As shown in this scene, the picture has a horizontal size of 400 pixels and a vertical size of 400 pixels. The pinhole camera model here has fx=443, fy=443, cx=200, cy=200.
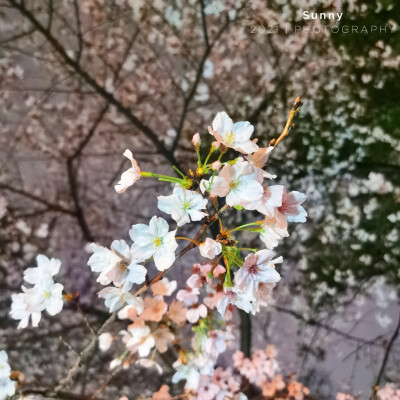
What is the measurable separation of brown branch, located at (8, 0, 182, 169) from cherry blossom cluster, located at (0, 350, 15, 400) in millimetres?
680

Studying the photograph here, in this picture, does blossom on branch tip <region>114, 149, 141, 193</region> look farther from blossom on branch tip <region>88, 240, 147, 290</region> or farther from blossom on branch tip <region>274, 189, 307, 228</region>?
blossom on branch tip <region>274, 189, 307, 228</region>

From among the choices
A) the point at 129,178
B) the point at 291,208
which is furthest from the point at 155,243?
the point at 291,208

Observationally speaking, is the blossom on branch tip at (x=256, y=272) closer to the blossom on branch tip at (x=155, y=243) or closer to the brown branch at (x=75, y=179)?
the blossom on branch tip at (x=155, y=243)

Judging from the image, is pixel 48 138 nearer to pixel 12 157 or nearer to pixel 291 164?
pixel 12 157

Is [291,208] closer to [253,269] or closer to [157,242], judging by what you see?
[253,269]

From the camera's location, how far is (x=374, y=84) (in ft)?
4.31

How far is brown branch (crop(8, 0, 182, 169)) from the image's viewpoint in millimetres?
1218

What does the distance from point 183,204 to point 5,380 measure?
77 cm

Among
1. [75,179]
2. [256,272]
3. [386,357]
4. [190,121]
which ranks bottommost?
[386,357]

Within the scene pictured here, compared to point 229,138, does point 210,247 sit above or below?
below

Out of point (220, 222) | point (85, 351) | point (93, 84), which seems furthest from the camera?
point (93, 84)

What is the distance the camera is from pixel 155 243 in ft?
2.24

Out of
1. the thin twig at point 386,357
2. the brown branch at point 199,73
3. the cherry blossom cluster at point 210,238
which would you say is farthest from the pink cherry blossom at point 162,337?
the thin twig at point 386,357

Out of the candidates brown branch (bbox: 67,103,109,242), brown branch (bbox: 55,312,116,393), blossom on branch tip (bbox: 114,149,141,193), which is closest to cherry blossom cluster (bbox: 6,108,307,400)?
blossom on branch tip (bbox: 114,149,141,193)
